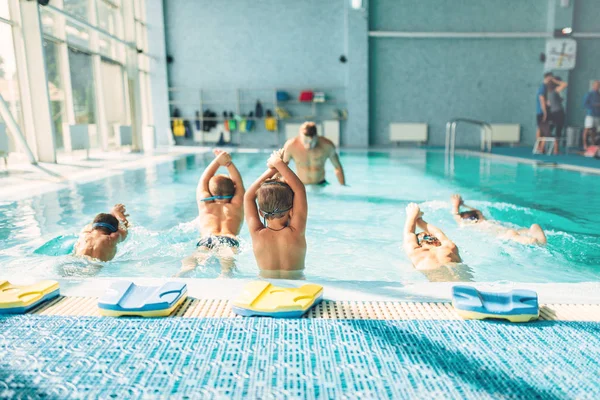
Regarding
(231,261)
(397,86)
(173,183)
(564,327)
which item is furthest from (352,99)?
(564,327)

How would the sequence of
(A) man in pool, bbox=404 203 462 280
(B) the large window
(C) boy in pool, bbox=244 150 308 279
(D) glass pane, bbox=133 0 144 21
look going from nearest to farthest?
(C) boy in pool, bbox=244 150 308 279 < (A) man in pool, bbox=404 203 462 280 < (B) the large window < (D) glass pane, bbox=133 0 144 21

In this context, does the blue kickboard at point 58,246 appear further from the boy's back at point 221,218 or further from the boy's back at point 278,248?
the boy's back at point 278,248

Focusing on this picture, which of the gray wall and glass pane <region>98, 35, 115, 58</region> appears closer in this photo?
glass pane <region>98, 35, 115, 58</region>

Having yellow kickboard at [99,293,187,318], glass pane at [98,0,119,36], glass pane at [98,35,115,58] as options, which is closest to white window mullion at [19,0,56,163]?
glass pane at [98,35,115,58]

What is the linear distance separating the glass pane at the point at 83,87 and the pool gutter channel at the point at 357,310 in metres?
10.9

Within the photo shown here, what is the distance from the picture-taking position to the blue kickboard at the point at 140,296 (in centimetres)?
160

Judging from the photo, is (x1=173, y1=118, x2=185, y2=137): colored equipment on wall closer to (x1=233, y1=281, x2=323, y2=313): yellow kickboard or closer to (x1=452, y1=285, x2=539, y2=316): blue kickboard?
(x1=233, y1=281, x2=323, y2=313): yellow kickboard

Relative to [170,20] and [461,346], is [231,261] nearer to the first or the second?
[461,346]

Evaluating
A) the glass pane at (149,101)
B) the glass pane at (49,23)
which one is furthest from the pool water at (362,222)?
the glass pane at (149,101)

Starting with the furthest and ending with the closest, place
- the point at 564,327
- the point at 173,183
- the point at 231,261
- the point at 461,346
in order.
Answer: the point at 173,183 → the point at 231,261 → the point at 564,327 → the point at 461,346

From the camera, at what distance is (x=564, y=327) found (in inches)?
59.6

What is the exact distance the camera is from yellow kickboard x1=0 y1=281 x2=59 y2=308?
163 cm

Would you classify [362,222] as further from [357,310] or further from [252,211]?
[357,310]

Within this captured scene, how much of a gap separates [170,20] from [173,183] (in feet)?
30.8
